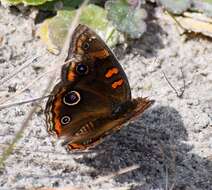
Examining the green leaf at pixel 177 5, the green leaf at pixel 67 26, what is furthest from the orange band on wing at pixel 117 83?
the green leaf at pixel 177 5

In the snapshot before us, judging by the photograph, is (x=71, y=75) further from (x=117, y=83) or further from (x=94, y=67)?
(x=117, y=83)

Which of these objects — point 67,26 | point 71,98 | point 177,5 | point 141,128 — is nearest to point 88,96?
point 71,98

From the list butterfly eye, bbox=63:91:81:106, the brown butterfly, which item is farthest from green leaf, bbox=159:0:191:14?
butterfly eye, bbox=63:91:81:106

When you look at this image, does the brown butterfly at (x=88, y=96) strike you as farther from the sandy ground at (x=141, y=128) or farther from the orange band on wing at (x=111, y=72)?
the sandy ground at (x=141, y=128)

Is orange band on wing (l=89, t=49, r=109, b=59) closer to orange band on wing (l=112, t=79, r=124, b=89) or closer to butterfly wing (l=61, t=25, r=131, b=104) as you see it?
butterfly wing (l=61, t=25, r=131, b=104)

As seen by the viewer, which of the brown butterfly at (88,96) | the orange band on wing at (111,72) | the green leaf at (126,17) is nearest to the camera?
the brown butterfly at (88,96)

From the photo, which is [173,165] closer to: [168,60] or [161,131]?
[161,131]

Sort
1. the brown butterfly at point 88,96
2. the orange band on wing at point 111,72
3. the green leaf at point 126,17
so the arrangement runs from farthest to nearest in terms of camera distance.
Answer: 1. the green leaf at point 126,17
2. the orange band on wing at point 111,72
3. the brown butterfly at point 88,96
